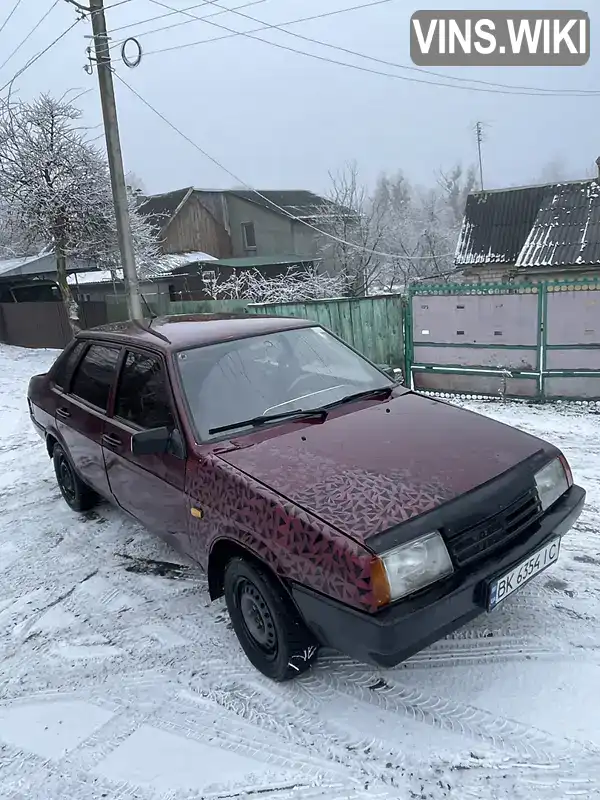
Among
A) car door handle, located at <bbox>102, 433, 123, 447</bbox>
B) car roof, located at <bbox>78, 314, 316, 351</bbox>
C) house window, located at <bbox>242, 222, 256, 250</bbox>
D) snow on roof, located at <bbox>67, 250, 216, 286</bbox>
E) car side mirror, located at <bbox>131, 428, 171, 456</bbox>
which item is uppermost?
house window, located at <bbox>242, 222, 256, 250</bbox>

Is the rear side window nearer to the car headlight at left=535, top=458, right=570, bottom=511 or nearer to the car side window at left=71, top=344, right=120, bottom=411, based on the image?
the car side window at left=71, top=344, right=120, bottom=411

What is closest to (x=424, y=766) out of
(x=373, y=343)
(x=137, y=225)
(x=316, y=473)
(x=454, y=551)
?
(x=454, y=551)

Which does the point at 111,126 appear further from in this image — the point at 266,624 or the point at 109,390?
the point at 266,624

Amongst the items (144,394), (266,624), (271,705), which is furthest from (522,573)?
(144,394)

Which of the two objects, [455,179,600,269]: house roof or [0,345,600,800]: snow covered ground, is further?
[455,179,600,269]: house roof

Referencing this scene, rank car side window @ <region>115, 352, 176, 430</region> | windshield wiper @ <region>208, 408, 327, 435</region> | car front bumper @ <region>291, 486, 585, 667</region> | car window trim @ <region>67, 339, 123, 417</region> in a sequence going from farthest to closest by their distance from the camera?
car window trim @ <region>67, 339, 123, 417</region>
car side window @ <region>115, 352, 176, 430</region>
windshield wiper @ <region>208, 408, 327, 435</region>
car front bumper @ <region>291, 486, 585, 667</region>

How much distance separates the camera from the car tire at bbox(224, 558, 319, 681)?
2504 mm

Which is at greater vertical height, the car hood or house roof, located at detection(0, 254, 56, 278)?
house roof, located at detection(0, 254, 56, 278)

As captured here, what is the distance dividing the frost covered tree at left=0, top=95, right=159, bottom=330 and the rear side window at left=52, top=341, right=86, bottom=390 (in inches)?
445

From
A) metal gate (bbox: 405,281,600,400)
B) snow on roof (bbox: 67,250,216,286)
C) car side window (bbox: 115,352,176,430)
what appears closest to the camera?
car side window (bbox: 115,352,176,430)

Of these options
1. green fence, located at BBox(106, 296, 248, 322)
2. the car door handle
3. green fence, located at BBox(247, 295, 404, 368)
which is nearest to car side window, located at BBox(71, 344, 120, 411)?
the car door handle

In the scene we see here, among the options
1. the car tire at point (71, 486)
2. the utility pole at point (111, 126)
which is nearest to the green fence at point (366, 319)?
the utility pole at point (111, 126)

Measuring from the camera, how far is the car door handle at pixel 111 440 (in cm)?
364

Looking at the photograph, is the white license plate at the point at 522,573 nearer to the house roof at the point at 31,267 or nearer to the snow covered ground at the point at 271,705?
the snow covered ground at the point at 271,705
